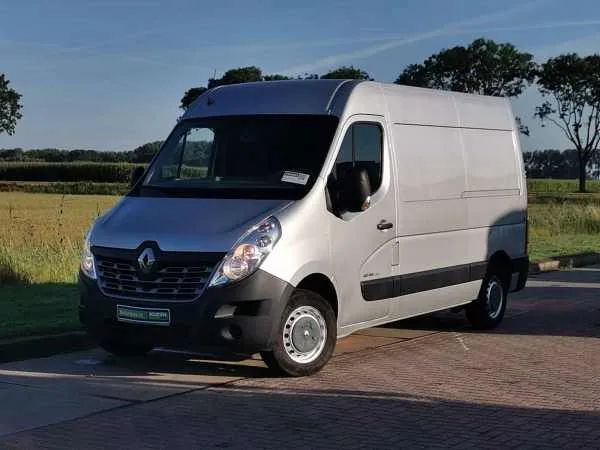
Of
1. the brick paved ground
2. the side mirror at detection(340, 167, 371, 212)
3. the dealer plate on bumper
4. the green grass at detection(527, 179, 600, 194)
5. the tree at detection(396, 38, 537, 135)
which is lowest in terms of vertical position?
the brick paved ground

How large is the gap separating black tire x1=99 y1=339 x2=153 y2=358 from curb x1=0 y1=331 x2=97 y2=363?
56cm

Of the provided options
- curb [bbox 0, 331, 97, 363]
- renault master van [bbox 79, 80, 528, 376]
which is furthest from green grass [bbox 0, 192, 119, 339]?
renault master van [bbox 79, 80, 528, 376]

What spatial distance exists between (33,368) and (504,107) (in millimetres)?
6386

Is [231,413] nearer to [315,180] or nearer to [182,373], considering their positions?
[182,373]

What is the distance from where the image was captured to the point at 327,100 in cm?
824

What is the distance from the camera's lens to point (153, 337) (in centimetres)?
735

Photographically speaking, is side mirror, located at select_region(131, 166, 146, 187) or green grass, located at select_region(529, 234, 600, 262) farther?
green grass, located at select_region(529, 234, 600, 262)

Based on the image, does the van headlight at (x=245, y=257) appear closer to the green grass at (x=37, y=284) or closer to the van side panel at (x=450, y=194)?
the van side panel at (x=450, y=194)

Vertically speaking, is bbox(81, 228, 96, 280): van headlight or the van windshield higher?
the van windshield

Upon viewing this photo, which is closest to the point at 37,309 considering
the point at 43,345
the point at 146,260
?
the point at 43,345

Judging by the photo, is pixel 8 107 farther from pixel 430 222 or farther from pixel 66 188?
pixel 430 222

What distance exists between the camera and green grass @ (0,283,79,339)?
9052mm

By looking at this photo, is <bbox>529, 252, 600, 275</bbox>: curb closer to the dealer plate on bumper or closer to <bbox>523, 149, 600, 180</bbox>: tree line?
the dealer plate on bumper

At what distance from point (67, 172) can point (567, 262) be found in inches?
3137
